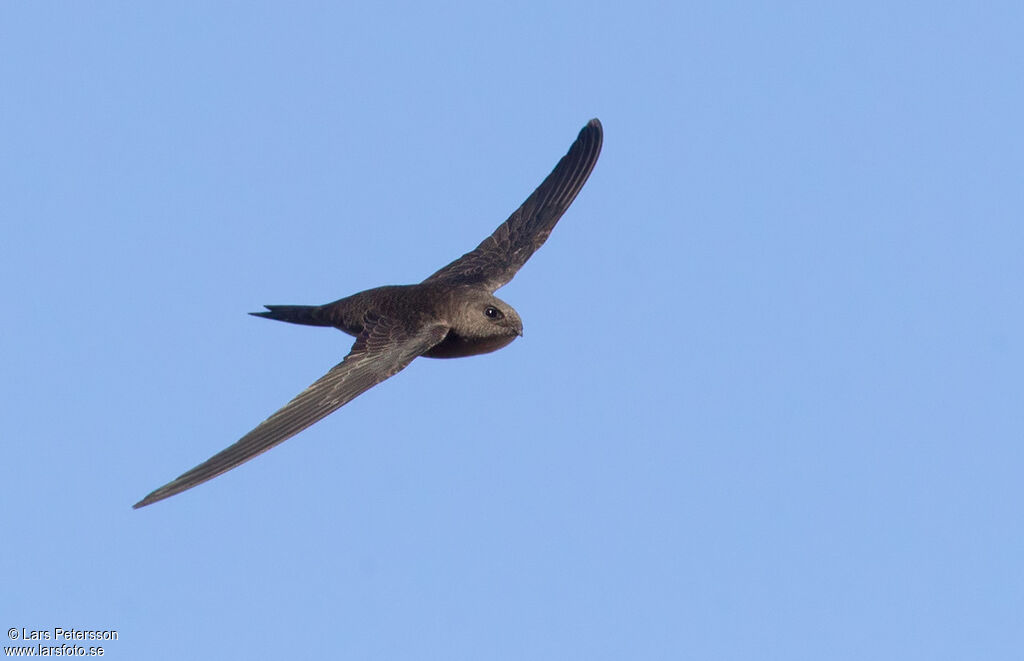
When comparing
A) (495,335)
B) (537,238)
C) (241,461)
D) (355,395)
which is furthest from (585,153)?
(241,461)

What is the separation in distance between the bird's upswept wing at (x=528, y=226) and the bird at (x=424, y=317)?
0.4 inches

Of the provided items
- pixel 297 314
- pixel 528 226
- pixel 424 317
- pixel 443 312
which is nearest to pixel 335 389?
pixel 424 317

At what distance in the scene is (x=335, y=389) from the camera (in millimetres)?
11000

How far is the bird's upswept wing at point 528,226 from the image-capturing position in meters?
13.4

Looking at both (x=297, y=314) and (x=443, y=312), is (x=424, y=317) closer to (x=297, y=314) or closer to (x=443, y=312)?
(x=443, y=312)

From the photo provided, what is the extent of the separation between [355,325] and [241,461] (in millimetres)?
2834

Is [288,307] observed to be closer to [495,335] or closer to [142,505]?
[495,335]

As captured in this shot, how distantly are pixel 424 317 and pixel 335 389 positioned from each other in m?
1.32

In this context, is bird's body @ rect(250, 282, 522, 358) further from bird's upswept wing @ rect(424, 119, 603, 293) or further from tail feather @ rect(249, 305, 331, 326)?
bird's upswept wing @ rect(424, 119, 603, 293)

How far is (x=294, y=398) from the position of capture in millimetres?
10930

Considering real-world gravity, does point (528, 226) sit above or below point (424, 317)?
above

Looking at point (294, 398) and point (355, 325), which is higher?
point (355, 325)

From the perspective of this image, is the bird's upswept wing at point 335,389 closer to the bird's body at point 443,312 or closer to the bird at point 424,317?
the bird at point 424,317

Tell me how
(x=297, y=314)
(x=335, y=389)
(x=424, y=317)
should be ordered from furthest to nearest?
(x=297, y=314)
(x=424, y=317)
(x=335, y=389)
